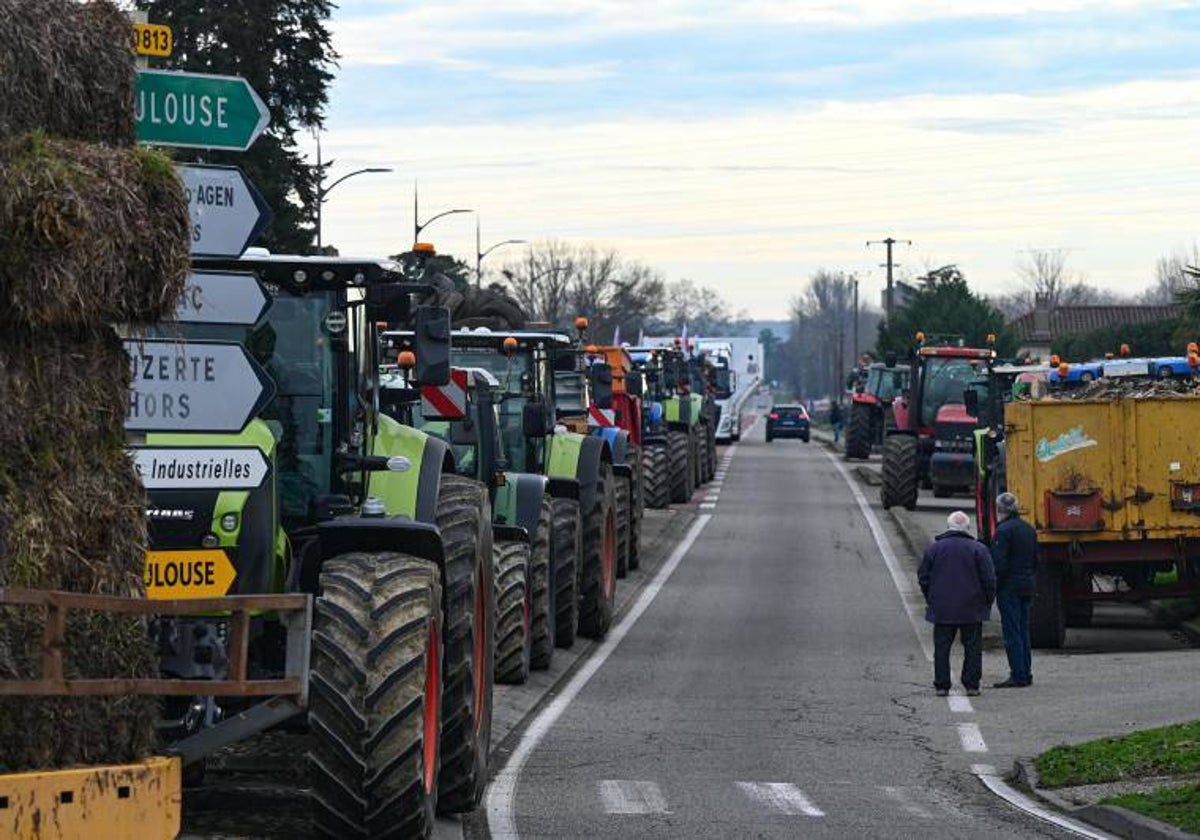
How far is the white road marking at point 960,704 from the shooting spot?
17.8m

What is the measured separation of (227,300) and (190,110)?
98cm

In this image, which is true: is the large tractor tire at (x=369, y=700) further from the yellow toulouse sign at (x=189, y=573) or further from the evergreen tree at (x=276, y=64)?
the evergreen tree at (x=276, y=64)

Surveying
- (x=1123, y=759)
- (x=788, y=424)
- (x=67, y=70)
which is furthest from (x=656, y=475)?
(x=788, y=424)

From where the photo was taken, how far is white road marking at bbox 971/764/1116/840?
40.5 feet

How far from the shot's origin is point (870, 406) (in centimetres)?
5931

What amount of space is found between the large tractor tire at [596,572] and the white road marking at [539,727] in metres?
0.23

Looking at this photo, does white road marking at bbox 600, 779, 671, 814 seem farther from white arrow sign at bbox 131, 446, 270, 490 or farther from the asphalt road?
white arrow sign at bbox 131, 446, 270, 490

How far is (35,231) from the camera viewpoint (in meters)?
7.68

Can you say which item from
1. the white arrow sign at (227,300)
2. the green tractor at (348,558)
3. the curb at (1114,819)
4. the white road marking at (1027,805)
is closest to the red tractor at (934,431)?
the white road marking at (1027,805)

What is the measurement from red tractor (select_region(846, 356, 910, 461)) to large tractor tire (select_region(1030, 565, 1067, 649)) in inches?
1276

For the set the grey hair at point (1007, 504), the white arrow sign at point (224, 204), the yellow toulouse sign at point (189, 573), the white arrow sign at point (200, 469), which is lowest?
the grey hair at point (1007, 504)

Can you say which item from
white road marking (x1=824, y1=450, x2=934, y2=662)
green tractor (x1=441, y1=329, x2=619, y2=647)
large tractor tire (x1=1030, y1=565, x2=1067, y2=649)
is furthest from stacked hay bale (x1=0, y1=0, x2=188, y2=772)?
large tractor tire (x1=1030, y1=565, x2=1067, y2=649)

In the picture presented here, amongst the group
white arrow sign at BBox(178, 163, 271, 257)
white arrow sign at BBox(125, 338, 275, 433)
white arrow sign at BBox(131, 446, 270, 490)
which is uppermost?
white arrow sign at BBox(178, 163, 271, 257)

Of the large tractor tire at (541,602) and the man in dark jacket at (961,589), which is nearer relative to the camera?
the man in dark jacket at (961,589)
